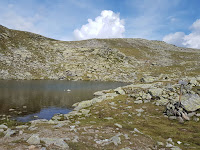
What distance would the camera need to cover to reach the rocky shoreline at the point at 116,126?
1341 centimetres

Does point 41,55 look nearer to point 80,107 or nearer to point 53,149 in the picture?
point 80,107

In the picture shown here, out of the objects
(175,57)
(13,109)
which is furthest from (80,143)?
(175,57)

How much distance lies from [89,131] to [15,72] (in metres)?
87.2

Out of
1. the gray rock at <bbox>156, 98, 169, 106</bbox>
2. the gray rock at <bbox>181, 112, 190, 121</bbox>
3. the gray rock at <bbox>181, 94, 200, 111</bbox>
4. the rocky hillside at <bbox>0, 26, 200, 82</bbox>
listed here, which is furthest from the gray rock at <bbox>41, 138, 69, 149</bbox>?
the rocky hillside at <bbox>0, 26, 200, 82</bbox>

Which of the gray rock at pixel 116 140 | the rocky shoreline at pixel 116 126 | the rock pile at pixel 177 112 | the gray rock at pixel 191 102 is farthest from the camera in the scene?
the gray rock at pixel 191 102

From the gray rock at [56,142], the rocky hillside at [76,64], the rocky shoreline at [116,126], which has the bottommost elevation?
the rocky shoreline at [116,126]

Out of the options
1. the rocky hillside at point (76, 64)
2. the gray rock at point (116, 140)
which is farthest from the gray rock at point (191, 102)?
the rocky hillside at point (76, 64)

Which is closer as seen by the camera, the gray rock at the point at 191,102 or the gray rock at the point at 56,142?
the gray rock at the point at 56,142

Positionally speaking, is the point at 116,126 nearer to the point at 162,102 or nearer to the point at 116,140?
the point at 116,140

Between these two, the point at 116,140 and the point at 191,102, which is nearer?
the point at 116,140

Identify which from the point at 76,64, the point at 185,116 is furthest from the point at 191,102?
the point at 76,64

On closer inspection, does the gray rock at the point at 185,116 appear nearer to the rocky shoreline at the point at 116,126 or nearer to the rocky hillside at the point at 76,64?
the rocky shoreline at the point at 116,126

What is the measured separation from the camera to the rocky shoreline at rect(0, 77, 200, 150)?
13406 millimetres

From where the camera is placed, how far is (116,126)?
19.6m
